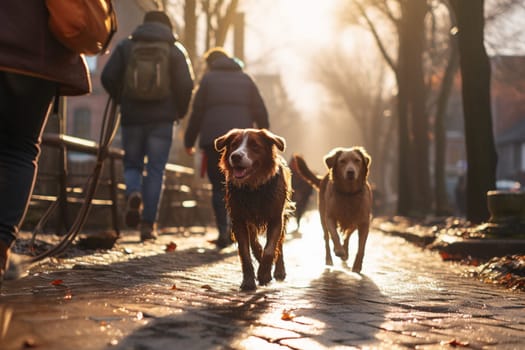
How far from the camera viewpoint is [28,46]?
4.07m

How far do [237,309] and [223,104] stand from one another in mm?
5644

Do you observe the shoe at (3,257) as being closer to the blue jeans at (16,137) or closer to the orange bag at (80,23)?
the blue jeans at (16,137)

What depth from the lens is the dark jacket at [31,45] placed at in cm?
400

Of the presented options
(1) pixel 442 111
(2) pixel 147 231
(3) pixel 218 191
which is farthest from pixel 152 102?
(1) pixel 442 111

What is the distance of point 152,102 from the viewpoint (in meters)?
9.46

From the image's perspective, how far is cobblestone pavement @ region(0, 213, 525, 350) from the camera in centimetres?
371

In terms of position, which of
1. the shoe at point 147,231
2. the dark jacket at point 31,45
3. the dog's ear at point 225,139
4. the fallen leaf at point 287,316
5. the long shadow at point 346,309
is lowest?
the long shadow at point 346,309

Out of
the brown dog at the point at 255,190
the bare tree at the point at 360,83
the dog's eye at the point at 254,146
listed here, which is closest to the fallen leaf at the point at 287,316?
the brown dog at the point at 255,190

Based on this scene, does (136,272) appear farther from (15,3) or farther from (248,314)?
(15,3)

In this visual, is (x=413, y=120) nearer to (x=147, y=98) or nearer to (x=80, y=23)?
(x=147, y=98)

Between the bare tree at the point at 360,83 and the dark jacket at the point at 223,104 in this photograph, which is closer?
the dark jacket at the point at 223,104

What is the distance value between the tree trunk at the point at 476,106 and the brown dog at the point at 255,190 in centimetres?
630

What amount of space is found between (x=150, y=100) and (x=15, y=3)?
5309mm

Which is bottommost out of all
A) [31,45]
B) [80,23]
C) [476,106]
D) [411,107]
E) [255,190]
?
[255,190]
